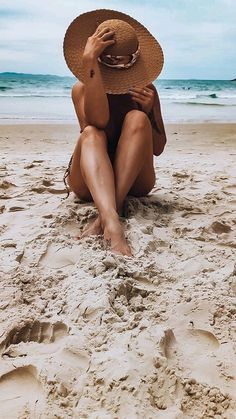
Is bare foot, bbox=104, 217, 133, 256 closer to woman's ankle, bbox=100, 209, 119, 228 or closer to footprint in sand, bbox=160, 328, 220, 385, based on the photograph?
woman's ankle, bbox=100, 209, 119, 228

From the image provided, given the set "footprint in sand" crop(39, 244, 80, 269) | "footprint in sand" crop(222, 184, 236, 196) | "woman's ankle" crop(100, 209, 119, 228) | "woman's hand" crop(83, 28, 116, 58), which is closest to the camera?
"footprint in sand" crop(39, 244, 80, 269)

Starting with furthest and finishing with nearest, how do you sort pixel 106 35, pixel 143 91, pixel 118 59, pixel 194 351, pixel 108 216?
pixel 143 91 → pixel 118 59 → pixel 106 35 → pixel 108 216 → pixel 194 351

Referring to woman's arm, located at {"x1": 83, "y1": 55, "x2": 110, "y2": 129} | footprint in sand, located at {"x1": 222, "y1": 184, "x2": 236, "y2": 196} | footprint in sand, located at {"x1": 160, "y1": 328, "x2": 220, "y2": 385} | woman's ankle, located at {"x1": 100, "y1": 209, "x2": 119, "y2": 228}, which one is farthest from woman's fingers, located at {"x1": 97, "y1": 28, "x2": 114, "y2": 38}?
footprint in sand, located at {"x1": 160, "y1": 328, "x2": 220, "y2": 385}

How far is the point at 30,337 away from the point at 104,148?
3.49 feet

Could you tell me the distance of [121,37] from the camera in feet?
6.97

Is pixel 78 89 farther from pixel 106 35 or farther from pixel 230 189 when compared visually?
pixel 230 189

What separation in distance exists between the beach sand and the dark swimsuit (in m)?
0.32

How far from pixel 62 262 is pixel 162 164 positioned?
7.47 ft

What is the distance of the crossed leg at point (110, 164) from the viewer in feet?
6.73

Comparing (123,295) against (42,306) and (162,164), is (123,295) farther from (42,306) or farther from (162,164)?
(162,164)

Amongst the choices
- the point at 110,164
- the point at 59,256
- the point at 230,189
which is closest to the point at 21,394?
the point at 59,256

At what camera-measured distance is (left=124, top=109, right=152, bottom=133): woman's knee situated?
2.20 m

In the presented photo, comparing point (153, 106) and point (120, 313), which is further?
point (153, 106)

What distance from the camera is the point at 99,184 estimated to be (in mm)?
2094
